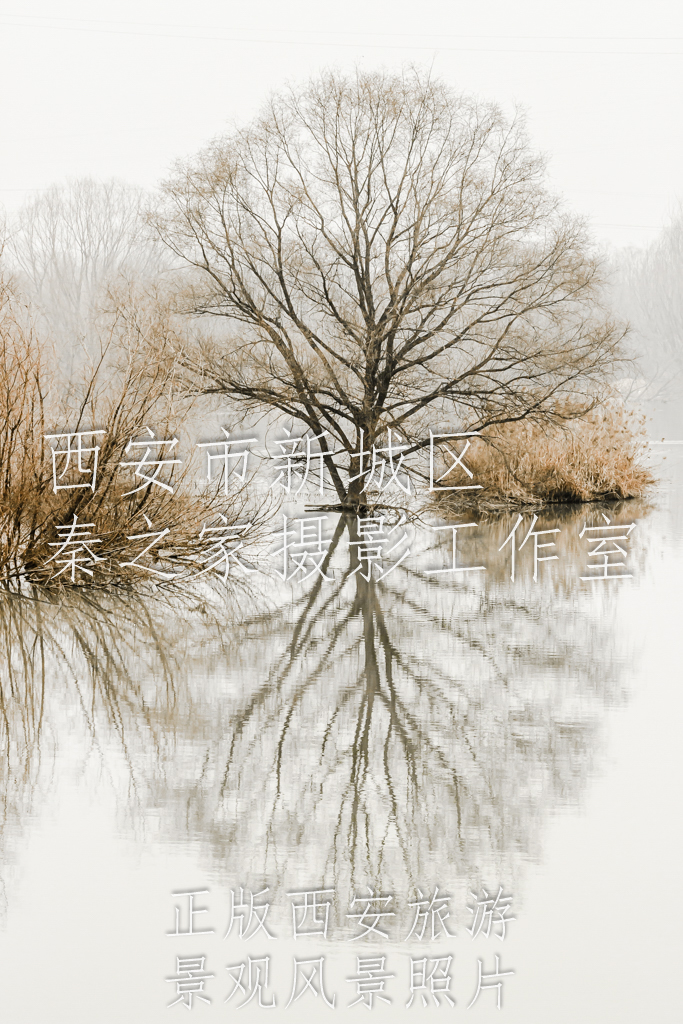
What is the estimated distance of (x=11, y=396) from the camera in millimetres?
10914

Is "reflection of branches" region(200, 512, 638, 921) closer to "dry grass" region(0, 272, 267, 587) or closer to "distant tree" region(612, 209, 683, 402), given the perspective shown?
"dry grass" region(0, 272, 267, 587)

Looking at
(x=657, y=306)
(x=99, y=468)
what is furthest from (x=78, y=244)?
(x=99, y=468)

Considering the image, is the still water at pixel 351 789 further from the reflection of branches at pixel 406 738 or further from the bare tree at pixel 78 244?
the bare tree at pixel 78 244

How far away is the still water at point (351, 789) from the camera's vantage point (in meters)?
3.99

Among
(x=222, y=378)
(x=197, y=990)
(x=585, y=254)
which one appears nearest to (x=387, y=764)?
(x=197, y=990)

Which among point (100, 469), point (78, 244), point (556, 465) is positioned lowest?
point (100, 469)

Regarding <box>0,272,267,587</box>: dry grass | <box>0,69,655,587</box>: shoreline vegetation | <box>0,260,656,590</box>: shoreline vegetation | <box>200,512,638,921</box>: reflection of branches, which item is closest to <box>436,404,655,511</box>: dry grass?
<box>0,69,655,587</box>: shoreline vegetation

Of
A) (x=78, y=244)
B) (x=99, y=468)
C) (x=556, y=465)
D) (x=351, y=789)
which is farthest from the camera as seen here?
(x=78, y=244)

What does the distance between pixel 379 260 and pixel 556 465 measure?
604 cm

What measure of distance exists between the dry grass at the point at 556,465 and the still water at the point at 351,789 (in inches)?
436

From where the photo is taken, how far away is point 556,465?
2338 centimetres

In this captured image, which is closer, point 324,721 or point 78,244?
point 324,721

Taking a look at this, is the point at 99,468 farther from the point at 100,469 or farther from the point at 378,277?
the point at 378,277

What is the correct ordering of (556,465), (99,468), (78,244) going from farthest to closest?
(78,244), (556,465), (99,468)
